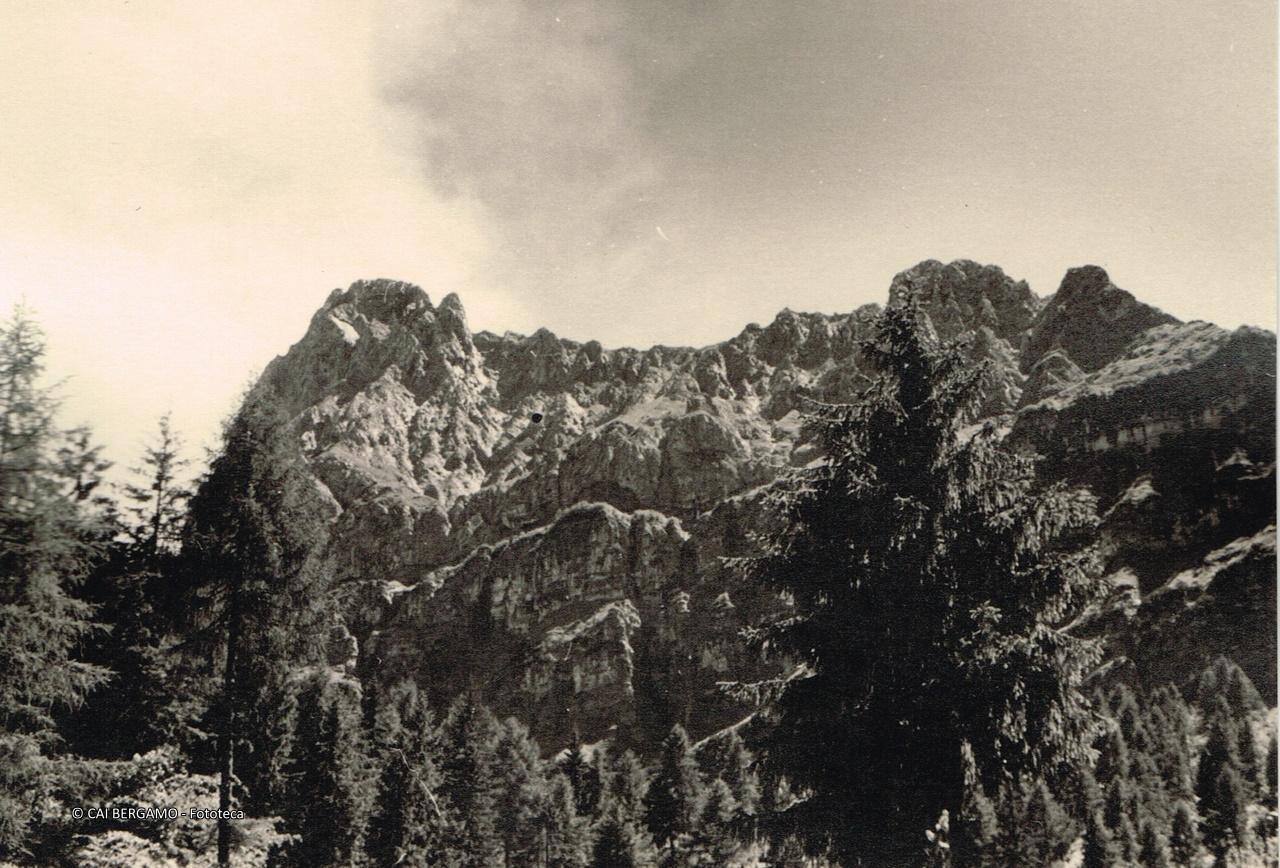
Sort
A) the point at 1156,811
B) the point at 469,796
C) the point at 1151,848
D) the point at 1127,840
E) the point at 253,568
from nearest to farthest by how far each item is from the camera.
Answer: the point at 253,568 < the point at 469,796 < the point at 1151,848 < the point at 1127,840 < the point at 1156,811

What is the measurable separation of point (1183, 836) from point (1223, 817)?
667 centimetres

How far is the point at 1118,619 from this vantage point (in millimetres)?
154500

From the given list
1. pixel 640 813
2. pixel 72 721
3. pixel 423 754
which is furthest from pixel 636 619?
pixel 72 721

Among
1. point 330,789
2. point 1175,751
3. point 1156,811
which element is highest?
point 330,789

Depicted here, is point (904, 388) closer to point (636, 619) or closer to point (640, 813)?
point (640, 813)

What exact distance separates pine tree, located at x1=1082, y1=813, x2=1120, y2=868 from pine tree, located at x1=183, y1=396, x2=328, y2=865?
56.6 metres

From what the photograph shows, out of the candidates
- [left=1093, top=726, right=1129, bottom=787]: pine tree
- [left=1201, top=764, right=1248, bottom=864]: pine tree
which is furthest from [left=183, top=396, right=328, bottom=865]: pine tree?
[left=1093, top=726, right=1129, bottom=787]: pine tree

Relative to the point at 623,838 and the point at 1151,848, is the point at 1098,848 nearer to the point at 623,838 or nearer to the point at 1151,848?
the point at 1151,848

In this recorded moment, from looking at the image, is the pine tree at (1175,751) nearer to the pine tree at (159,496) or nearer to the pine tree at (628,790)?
the pine tree at (628,790)

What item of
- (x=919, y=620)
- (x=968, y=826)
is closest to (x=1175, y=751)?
(x=968, y=826)

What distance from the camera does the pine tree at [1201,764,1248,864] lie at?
6288 centimetres

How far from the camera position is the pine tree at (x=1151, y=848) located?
60.9 metres

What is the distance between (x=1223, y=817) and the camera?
63.0 metres

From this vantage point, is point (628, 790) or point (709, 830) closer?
point (709, 830)
